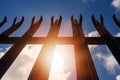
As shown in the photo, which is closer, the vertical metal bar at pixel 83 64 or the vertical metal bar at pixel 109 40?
the vertical metal bar at pixel 83 64

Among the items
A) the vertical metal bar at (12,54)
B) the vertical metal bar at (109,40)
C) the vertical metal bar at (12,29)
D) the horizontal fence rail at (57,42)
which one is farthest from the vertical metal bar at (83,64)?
the vertical metal bar at (12,29)

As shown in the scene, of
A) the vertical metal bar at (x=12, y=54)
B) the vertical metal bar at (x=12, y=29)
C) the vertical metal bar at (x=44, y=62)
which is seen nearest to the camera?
the vertical metal bar at (x=44, y=62)

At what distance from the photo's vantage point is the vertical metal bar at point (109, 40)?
3875mm

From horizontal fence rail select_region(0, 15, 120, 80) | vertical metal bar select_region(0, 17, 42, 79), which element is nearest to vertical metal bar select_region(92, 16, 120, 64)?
horizontal fence rail select_region(0, 15, 120, 80)

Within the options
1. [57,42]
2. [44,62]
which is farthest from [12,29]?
[44,62]

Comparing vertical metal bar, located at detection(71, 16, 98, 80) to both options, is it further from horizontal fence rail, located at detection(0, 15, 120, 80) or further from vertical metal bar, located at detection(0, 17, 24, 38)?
vertical metal bar, located at detection(0, 17, 24, 38)

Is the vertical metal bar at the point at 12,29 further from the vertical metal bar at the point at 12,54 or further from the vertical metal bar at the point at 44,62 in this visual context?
the vertical metal bar at the point at 44,62

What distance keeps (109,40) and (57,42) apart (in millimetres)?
1417

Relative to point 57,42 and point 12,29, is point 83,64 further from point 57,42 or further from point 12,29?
point 12,29

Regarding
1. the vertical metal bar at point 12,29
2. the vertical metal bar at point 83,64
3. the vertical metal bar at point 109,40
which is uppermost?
the vertical metal bar at point 12,29

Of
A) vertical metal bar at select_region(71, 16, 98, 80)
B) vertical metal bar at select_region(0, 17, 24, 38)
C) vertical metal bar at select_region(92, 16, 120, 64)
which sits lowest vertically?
vertical metal bar at select_region(71, 16, 98, 80)

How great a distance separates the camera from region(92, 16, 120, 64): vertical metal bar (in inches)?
153

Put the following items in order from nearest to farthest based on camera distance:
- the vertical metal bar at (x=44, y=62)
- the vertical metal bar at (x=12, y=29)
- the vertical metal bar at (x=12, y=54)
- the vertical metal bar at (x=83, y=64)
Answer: the vertical metal bar at (x=83, y=64), the vertical metal bar at (x=44, y=62), the vertical metal bar at (x=12, y=54), the vertical metal bar at (x=12, y=29)

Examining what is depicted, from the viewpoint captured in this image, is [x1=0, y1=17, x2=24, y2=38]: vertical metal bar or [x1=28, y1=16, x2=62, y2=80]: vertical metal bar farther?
[x1=0, y1=17, x2=24, y2=38]: vertical metal bar
